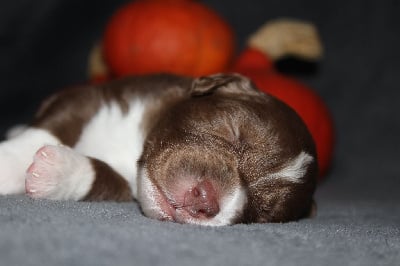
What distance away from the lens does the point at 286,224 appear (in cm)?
274

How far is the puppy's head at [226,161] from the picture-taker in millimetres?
2691

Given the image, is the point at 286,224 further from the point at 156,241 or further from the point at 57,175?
the point at 57,175

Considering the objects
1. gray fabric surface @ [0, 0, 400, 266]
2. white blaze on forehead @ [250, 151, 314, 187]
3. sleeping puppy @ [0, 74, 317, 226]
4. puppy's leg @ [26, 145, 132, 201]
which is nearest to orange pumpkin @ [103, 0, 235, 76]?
sleeping puppy @ [0, 74, 317, 226]

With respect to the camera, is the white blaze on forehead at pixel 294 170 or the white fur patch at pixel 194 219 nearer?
the white fur patch at pixel 194 219

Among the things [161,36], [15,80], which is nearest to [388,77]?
[161,36]

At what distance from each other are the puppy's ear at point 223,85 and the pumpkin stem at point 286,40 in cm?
127

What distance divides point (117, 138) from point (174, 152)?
2.33 ft

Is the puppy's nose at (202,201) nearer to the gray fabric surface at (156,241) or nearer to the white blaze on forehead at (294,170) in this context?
the gray fabric surface at (156,241)

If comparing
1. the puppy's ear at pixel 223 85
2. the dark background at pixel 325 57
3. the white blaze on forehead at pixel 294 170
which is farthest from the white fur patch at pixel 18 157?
the dark background at pixel 325 57

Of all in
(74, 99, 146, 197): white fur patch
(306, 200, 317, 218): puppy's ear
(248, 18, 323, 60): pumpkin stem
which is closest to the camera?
(306, 200, 317, 218): puppy's ear

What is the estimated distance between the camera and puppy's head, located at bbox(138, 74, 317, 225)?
2.69 meters

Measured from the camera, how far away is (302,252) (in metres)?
2.17

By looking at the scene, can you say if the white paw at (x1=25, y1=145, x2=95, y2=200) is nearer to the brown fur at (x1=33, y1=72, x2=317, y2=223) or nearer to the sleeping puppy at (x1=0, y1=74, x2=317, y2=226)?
the sleeping puppy at (x1=0, y1=74, x2=317, y2=226)

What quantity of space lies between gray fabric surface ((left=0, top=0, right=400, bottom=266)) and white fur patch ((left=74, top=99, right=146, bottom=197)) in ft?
1.32
